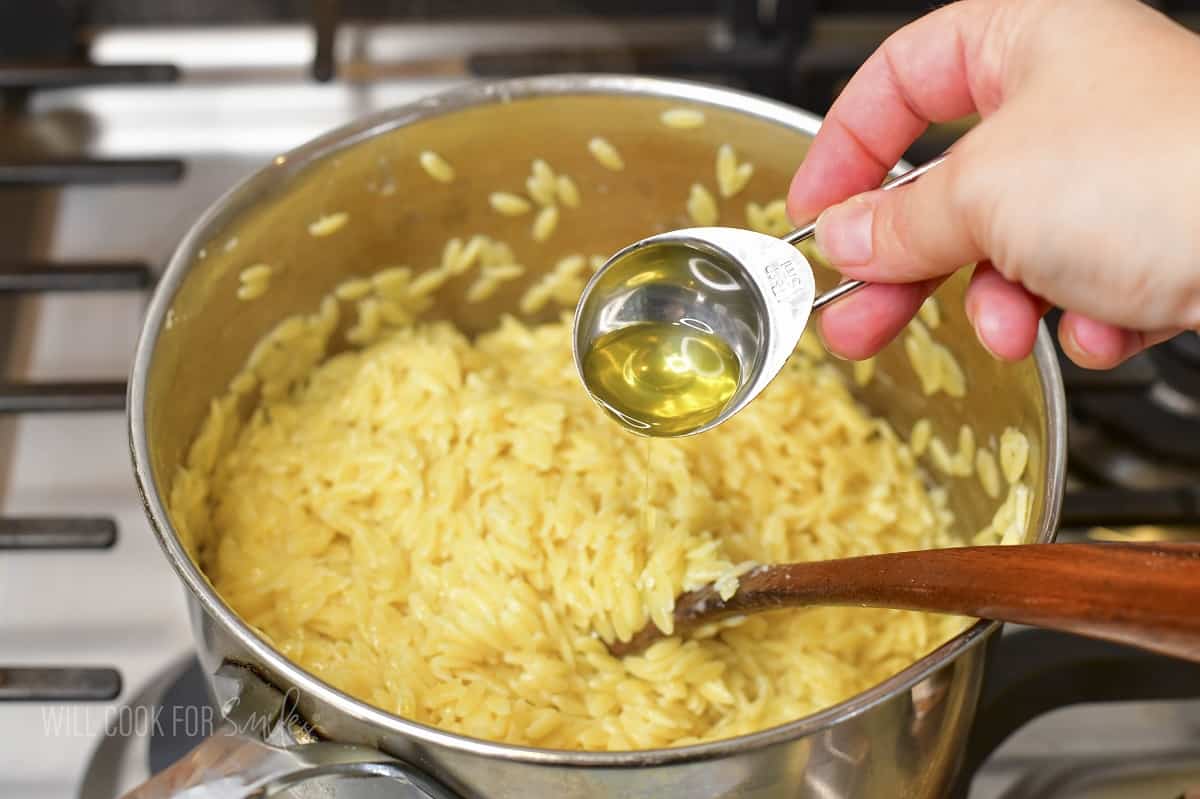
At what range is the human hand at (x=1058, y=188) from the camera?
0.95m

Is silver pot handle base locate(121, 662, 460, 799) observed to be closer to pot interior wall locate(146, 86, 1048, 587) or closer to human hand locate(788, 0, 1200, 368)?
pot interior wall locate(146, 86, 1048, 587)

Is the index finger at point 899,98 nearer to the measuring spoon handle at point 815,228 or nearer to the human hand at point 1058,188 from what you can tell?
the human hand at point 1058,188

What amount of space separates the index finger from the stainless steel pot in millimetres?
125

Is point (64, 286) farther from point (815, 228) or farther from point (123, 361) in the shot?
point (815, 228)

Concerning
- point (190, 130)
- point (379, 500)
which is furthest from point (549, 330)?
point (190, 130)

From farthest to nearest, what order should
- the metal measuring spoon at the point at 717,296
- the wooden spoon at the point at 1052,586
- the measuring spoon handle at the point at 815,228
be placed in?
the metal measuring spoon at the point at 717,296 → the measuring spoon handle at the point at 815,228 → the wooden spoon at the point at 1052,586

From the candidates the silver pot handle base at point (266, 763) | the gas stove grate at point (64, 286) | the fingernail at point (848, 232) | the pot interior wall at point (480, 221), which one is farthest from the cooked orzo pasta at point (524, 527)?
the fingernail at point (848, 232)

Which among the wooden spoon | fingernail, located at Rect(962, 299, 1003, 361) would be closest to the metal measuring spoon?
fingernail, located at Rect(962, 299, 1003, 361)

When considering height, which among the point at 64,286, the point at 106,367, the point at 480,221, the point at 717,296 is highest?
the point at 717,296

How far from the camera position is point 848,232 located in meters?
1.16

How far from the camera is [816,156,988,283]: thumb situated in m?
1.04

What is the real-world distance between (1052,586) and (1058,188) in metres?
0.32

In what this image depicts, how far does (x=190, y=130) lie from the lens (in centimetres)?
199

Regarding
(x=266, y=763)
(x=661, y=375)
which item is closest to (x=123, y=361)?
(x=661, y=375)
